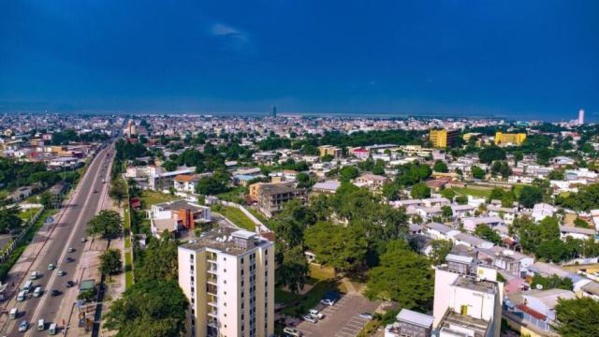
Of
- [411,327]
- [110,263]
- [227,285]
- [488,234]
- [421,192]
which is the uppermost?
[227,285]

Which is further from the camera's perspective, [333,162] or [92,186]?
[333,162]

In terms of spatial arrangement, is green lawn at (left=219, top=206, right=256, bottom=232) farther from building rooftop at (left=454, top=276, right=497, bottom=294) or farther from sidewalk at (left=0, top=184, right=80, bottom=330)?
building rooftop at (left=454, top=276, right=497, bottom=294)

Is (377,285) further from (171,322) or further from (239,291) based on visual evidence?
(171,322)

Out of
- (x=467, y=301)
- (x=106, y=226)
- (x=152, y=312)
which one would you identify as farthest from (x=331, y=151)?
(x=152, y=312)

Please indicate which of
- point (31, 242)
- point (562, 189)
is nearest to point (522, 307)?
point (31, 242)

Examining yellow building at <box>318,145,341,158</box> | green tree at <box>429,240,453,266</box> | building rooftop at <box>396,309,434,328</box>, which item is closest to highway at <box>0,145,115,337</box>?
building rooftop at <box>396,309,434,328</box>

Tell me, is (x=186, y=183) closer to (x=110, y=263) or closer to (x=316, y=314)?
(x=110, y=263)

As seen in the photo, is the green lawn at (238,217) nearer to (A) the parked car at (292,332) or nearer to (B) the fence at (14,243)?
(A) the parked car at (292,332)
